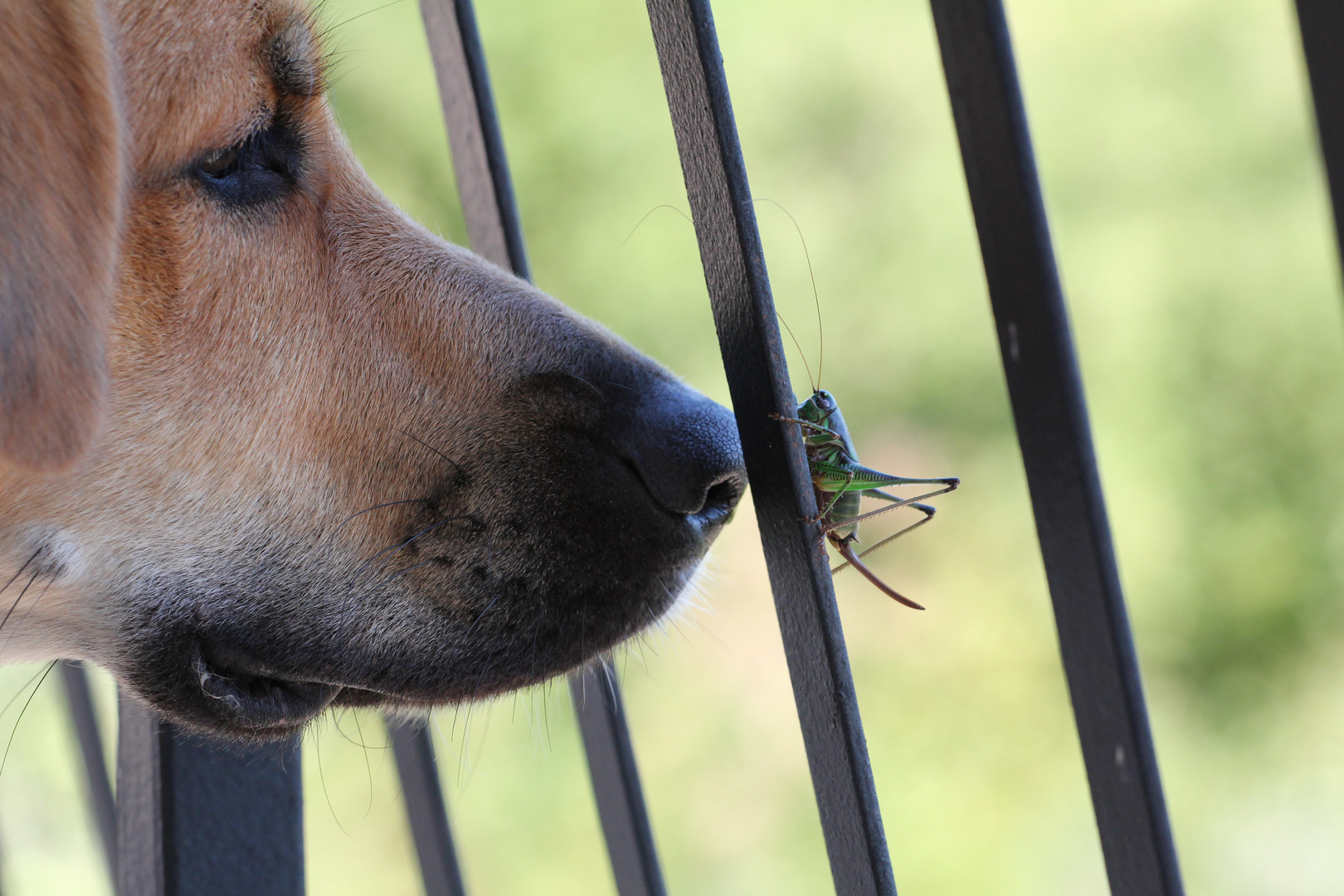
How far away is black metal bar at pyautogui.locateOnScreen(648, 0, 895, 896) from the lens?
0.84m

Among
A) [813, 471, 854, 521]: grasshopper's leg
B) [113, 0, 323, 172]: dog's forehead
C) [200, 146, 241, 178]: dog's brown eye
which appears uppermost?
[113, 0, 323, 172]: dog's forehead

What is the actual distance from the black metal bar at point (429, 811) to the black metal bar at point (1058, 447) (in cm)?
116

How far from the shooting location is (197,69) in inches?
42.1

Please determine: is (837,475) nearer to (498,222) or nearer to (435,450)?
(435,450)

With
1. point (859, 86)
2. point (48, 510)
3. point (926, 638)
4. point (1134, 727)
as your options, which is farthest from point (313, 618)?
point (859, 86)

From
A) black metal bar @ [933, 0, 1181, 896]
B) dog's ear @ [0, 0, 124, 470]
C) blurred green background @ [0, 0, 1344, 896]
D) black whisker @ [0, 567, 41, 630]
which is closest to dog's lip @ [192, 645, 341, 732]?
black whisker @ [0, 567, 41, 630]

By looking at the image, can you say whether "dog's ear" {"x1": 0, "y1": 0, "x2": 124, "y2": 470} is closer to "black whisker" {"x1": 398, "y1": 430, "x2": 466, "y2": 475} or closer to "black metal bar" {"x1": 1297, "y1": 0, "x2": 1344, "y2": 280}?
"black whisker" {"x1": 398, "y1": 430, "x2": 466, "y2": 475}

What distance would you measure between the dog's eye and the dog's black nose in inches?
18.0

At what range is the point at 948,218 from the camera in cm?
565

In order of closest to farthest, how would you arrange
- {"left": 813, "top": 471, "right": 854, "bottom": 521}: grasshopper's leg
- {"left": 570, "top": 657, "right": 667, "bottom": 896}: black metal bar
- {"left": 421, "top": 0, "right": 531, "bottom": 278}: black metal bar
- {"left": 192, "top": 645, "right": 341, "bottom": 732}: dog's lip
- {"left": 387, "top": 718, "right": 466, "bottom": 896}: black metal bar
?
{"left": 813, "top": 471, "right": 854, "bottom": 521}: grasshopper's leg
{"left": 192, "top": 645, "right": 341, "bottom": 732}: dog's lip
{"left": 421, "top": 0, "right": 531, "bottom": 278}: black metal bar
{"left": 570, "top": 657, "right": 667, "bottom": 896}: black metal bar
{"left": 387, "top": 718, "right": 466, "bottom": 896}: black metal bar

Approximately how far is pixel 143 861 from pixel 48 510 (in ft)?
1.37

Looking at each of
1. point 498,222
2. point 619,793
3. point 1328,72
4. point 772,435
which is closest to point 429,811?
point 619,793

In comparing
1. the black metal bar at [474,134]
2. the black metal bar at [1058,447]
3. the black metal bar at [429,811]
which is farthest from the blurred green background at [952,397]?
the black metal bar at [1058,447]

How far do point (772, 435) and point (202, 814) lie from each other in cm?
79
